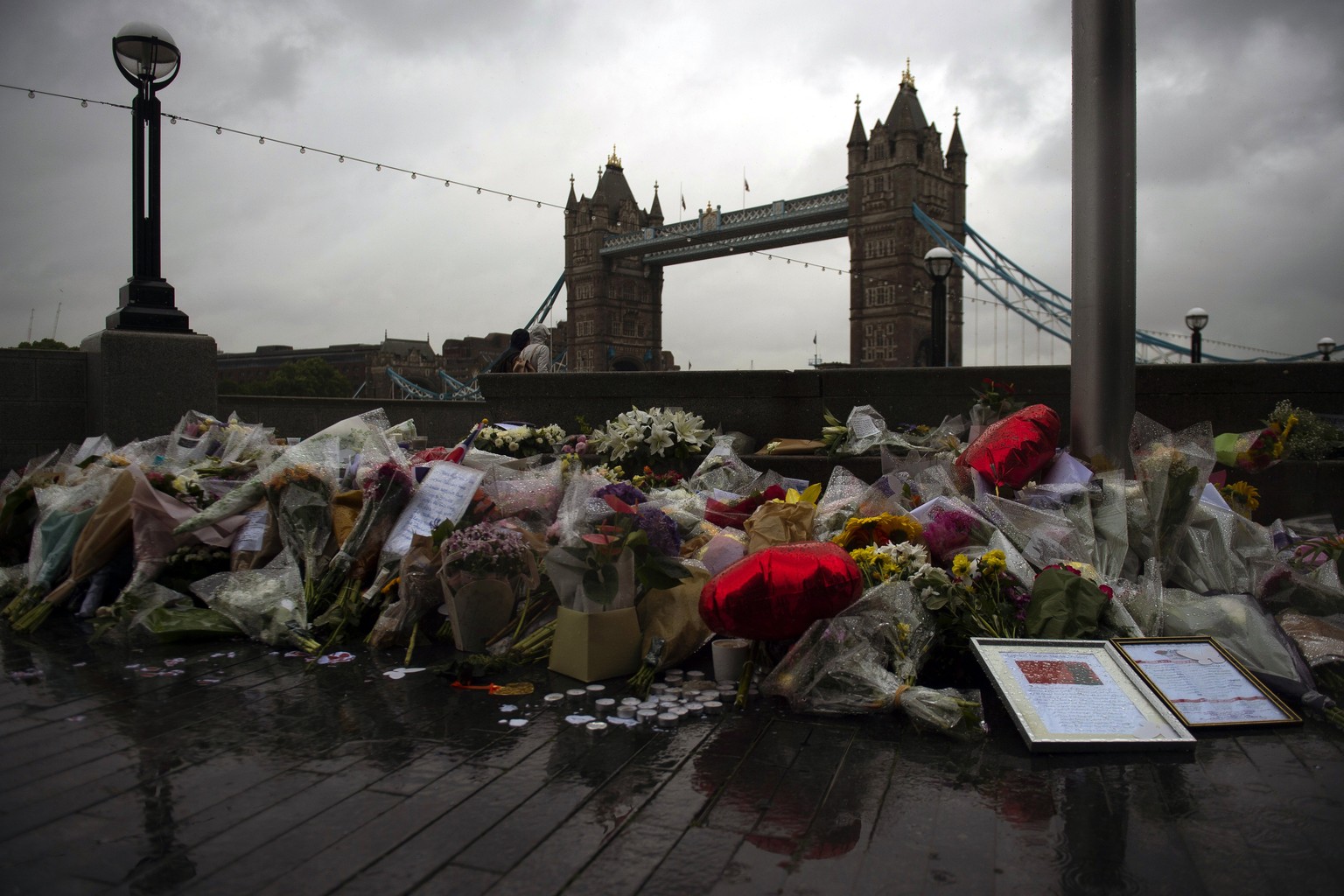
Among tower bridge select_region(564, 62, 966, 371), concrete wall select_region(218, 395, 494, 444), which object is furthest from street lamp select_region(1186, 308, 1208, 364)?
tower bridge select_region(564, 62, 966, 371)

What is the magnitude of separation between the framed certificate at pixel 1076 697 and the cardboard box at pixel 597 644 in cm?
119

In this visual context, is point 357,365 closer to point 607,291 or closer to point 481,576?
point 607,291

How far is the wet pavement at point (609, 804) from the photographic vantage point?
187 centimetres

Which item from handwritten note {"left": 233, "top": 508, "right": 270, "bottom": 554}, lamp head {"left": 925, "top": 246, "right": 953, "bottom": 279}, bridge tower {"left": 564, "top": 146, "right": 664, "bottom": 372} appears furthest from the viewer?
bridge tower {"left": 564, "top": 146, "right": 664, "bottom": 372}

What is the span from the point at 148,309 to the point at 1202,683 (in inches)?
310

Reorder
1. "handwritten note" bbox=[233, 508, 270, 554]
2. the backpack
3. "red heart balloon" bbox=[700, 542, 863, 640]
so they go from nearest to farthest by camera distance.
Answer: "red heart balloon" bbox=[700, 542, 863, 640], "handwritten note" bbox=[233, 508, 270, 554], the backpack

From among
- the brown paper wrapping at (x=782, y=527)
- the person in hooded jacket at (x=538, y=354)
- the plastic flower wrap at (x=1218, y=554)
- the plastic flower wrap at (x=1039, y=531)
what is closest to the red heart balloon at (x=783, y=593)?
the brown paper wrapping at (x=782, y=527)

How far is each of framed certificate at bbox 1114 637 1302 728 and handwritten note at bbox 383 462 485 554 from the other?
2655mm

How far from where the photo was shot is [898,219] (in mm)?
64438

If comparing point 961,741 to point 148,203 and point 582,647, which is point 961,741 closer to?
point 582,647

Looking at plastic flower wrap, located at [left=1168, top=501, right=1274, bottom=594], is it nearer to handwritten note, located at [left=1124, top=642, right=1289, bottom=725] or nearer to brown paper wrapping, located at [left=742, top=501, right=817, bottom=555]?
handwritten note, located at [left=1124, top=642, right=1289, bottom=725]

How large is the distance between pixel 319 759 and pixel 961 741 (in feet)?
5.93

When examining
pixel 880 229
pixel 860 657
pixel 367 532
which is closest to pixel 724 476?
pixel 367 532

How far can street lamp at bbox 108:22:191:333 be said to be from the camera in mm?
7273
